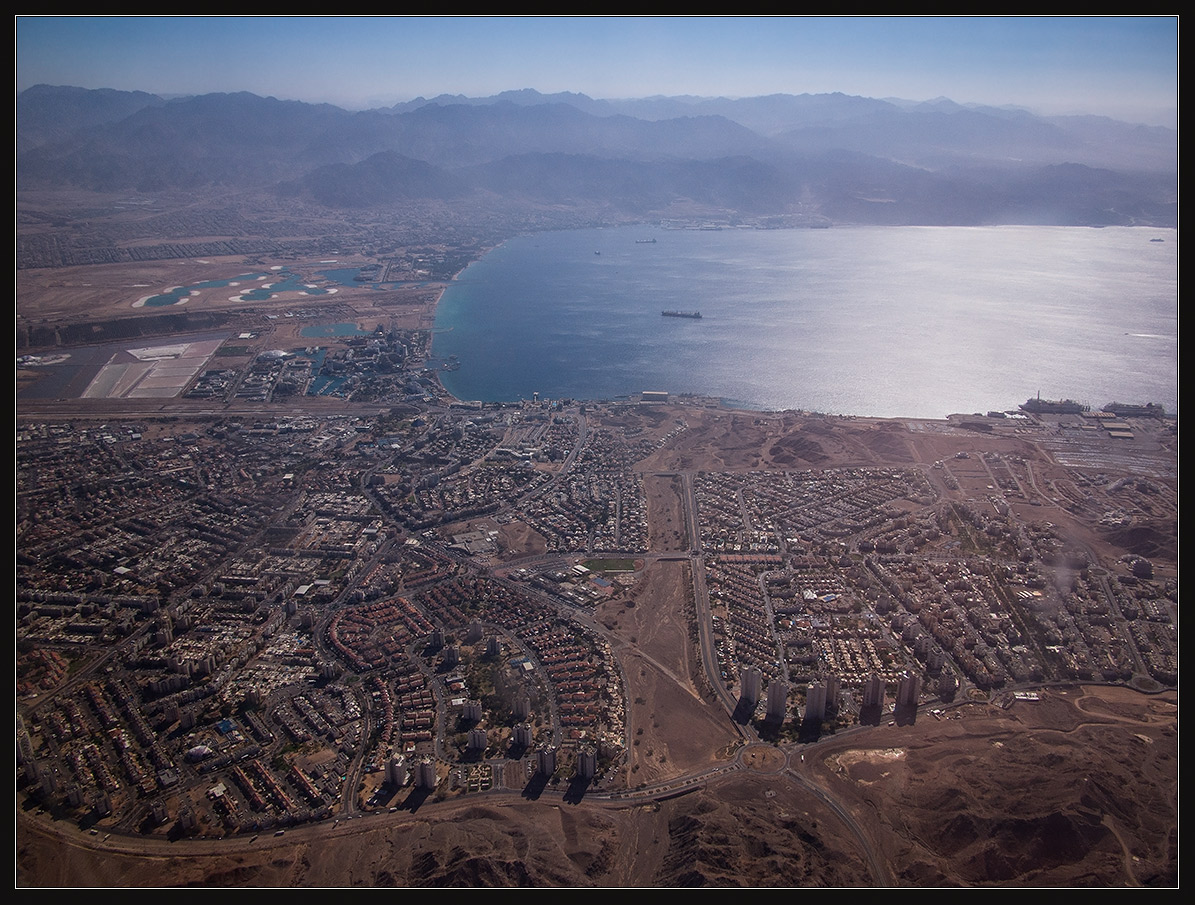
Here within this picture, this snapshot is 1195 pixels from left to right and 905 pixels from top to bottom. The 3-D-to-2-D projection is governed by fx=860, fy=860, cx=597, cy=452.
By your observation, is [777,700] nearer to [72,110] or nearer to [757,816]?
[757,816]

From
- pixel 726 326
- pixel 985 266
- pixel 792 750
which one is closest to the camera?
pixel 792 750

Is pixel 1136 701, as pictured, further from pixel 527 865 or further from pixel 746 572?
pixel 527 865

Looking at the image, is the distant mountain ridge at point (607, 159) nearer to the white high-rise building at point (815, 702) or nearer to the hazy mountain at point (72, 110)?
→ the hazy mountain at point (72, 110)

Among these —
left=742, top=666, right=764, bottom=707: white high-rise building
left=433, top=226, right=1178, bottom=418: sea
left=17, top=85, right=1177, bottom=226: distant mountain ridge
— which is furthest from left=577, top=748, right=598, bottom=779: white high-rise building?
left=17, top=85, right=1177, bottom=226: distant mountain ridge

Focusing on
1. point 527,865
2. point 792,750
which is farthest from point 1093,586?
point 527,865

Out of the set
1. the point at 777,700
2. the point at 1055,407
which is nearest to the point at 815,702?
the point at 777,700

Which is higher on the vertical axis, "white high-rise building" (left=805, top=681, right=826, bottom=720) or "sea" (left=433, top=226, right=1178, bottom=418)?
"sea" (left=433, top=226, right=1178, bottom=418)

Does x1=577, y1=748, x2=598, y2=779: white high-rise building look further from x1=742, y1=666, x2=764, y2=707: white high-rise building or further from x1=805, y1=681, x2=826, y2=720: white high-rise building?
x1=805, y1=681, x2=826, y2=720: white high-rise building

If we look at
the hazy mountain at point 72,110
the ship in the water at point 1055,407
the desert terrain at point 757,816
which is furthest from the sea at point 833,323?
the hazy mountain at point 72,110
